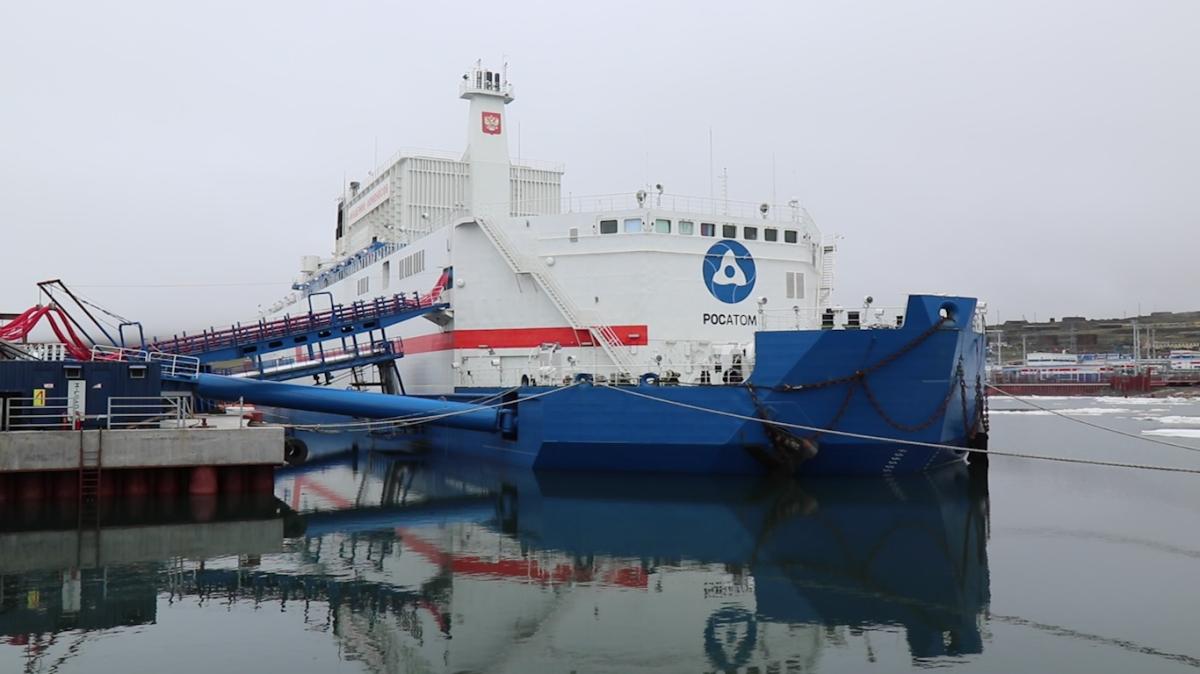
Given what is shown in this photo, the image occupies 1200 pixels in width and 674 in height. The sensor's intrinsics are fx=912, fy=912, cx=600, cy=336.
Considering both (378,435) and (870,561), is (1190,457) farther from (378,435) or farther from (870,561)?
(378,435)

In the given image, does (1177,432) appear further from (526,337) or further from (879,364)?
(526,337)

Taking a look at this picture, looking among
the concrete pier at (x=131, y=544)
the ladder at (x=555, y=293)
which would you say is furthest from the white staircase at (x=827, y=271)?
the concrete pier at (x=131, y=544)

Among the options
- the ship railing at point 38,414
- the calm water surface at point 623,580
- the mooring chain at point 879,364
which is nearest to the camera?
the calm water surface at point 623,580

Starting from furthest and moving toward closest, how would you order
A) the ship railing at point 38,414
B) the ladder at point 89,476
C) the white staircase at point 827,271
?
the white staircase at point 827,271 < the ship railing at point 38,414 < the ladder at point 89,476

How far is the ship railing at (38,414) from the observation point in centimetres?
1712

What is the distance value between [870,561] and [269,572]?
8.11 meters

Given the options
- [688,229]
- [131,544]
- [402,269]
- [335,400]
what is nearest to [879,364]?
[688,229]

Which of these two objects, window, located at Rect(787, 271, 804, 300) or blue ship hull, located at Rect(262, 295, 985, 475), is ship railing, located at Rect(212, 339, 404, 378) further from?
window, located at Rect(787, 271, 804, 300)

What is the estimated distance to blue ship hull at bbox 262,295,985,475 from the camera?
1738 cm

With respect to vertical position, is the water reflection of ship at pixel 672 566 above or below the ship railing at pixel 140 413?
below

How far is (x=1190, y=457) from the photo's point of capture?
25.0 m

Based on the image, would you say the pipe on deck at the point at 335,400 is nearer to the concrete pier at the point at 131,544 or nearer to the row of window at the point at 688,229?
the row of window at the point at 688,229

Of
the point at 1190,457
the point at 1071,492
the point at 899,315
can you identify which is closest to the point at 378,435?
the point at 899,315

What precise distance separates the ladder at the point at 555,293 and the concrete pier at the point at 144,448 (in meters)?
7.30
